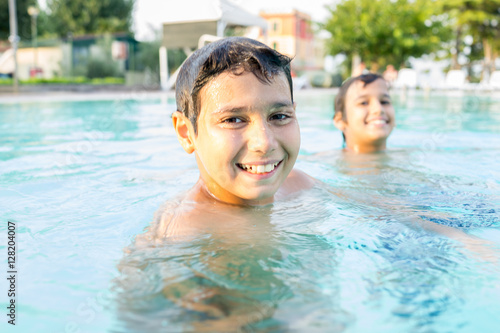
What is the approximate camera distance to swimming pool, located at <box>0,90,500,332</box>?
1.45m

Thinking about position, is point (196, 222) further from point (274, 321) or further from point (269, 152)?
point (274, 321)

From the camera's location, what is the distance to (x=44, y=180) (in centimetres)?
372

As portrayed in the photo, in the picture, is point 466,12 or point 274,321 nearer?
point 274,321

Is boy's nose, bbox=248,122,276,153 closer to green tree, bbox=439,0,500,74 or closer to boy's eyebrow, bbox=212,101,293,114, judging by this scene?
boy's eyebrow, bbox=212,101,293,114

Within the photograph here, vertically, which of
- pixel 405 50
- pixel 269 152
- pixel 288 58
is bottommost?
pixel 269 152

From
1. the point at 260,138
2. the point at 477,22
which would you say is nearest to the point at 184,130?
the point at 260,138

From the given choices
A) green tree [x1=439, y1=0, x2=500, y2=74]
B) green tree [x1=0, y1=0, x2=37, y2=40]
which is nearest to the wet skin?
green tree [x1=439, y1=0, x2=500, y2=74]

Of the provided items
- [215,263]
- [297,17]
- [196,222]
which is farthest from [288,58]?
[297,17]

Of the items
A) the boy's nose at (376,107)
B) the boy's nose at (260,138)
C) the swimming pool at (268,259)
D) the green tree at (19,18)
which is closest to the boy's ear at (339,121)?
the boy's nose at (376,107)

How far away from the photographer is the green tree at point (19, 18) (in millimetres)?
32188

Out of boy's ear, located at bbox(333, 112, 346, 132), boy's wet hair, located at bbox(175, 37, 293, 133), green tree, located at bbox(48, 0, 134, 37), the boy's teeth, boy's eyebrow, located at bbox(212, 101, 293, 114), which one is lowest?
the boy's teeth

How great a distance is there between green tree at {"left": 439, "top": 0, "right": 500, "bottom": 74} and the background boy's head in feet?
99.5

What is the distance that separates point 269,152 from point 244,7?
17.2 meters

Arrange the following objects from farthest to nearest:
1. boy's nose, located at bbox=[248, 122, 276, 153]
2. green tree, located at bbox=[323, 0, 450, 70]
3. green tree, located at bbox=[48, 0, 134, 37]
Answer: green tree, located at bbox=[48, 0, 134, 37], green tree, located at bbox=[323, 0, 450, 70], boy's nose, located at bbox=[248, 122, 276, 153]
